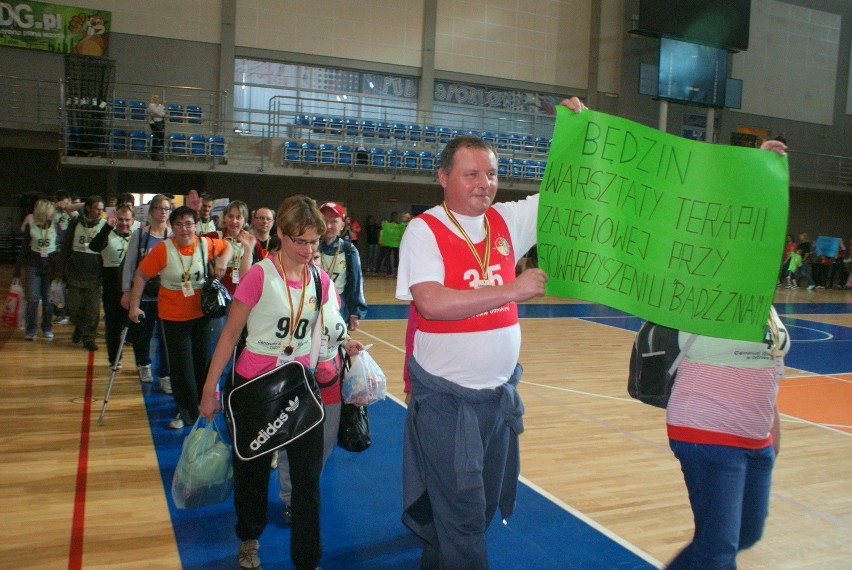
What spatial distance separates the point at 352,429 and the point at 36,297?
753 cm

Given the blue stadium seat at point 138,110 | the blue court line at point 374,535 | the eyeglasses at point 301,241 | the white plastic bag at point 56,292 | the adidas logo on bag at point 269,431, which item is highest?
the blue stadium seat at point 138,110

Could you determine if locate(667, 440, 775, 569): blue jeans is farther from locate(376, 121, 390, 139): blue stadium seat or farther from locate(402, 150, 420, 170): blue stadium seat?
locate(376, 121, 390, 139): blue stadium seat

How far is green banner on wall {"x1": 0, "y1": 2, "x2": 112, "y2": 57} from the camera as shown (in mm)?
19219

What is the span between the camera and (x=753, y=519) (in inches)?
112

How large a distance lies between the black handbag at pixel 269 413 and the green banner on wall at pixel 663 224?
1362 millimetres

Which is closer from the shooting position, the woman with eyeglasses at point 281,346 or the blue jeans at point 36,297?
the woman with eyeglasses at point 281,346

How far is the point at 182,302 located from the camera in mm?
5941

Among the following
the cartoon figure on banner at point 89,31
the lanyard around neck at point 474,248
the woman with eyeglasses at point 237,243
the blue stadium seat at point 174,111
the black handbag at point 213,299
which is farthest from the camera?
the blue stadium seat at point 174,111

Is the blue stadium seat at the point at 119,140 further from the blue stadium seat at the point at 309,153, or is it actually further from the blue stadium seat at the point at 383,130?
the blue stadium seat at the point at 383,130

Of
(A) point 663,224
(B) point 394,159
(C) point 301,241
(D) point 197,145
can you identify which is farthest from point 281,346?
(B) point 394,159

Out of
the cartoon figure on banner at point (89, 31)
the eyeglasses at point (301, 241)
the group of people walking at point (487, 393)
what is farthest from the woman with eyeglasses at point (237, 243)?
the cartoon figure on banner at point (89, 31)

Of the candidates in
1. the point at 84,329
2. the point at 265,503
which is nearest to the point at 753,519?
the point at 265,503

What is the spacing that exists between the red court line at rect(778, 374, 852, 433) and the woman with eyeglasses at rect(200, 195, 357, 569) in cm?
551

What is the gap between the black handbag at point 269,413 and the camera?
3.46 meters
